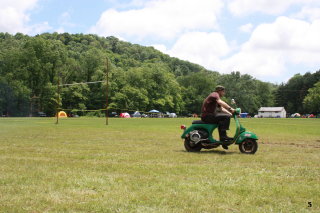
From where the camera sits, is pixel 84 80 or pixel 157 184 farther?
pixel 84 80

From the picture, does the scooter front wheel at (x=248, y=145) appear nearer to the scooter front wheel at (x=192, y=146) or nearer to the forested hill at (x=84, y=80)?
the scooter front wheel at (x=192, y=146)

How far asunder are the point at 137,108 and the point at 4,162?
92.0 meters

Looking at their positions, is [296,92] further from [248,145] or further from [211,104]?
[211,104]

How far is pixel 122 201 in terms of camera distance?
194 inches

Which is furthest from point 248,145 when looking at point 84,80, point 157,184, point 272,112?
point 272,112

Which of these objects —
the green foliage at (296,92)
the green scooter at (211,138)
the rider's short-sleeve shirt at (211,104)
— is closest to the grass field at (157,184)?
the green scooter at (211,138)

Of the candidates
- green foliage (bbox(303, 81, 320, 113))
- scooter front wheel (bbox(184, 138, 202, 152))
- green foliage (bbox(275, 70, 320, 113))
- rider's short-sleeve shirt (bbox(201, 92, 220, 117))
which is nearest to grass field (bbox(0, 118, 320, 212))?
scooter front wheel (bbox(184, 138, 202, 152))

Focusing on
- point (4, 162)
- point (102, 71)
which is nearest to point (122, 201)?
point (4, 162)

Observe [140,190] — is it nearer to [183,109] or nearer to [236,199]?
Result: [236,199]

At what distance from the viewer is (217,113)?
10.8m

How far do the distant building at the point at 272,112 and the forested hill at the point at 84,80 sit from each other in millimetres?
3115

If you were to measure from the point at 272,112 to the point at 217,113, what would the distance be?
125 meters

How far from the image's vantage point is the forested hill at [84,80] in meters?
81.9

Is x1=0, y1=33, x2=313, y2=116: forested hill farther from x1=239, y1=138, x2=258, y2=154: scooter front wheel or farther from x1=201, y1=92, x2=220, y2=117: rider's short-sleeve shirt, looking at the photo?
x1=239, y1=138, x2=258, y2=154: scooter front wheel
